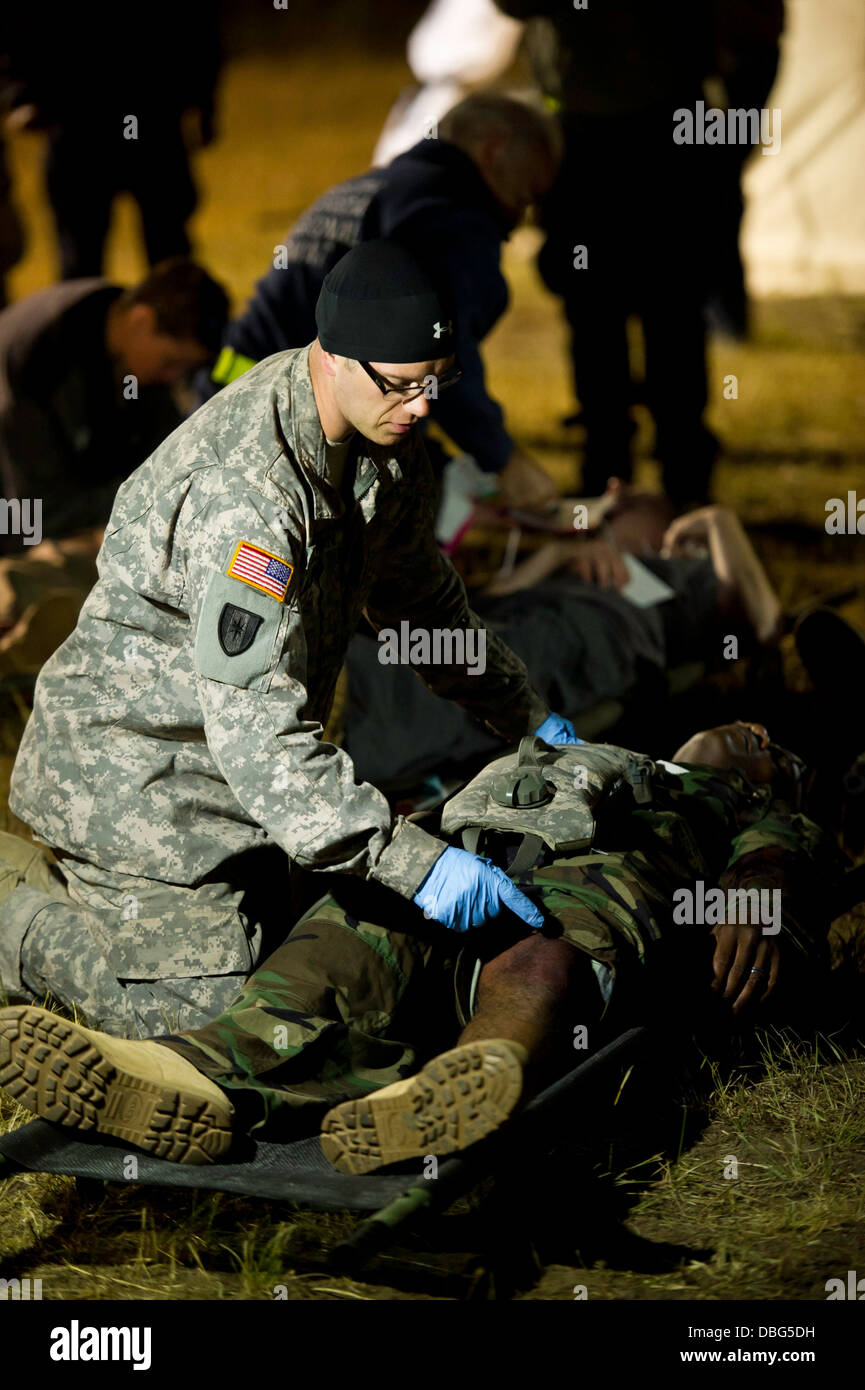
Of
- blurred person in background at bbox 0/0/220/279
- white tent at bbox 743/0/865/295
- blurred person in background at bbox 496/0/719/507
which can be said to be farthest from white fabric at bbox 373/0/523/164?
white tent at bbox 743/0/865/295

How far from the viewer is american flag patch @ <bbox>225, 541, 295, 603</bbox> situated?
269 centimetres

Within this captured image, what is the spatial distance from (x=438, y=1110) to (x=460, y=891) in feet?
1.33

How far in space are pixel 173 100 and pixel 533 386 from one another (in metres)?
3.07

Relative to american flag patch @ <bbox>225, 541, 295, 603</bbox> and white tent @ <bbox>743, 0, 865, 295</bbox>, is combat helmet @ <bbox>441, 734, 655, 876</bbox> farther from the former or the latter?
white tent @ <bbox>743, 0, 865, 295</bbox>

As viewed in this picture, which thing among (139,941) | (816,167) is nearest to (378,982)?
(139,941)

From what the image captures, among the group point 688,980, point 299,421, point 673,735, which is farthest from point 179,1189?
point 673,735

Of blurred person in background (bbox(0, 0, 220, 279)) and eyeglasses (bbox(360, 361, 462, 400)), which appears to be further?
blurred person in background (bbox(0, 0, 220, 279))

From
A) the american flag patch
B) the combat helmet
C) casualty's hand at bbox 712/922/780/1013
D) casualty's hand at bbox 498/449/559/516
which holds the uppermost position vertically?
casualty's hand at bbox 498/449/559/516

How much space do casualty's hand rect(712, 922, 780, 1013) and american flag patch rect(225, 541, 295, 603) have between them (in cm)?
112

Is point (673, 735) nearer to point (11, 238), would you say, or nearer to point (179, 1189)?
point (179, 1189)

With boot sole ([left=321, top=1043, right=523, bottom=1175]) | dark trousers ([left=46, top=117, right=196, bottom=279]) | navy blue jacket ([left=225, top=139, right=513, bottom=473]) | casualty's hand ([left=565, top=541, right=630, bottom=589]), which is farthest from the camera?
dark trousers ([left=46, top=117, right=196, bottom=279])

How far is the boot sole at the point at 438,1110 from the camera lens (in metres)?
2.33

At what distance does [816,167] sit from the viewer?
1120 centimetres

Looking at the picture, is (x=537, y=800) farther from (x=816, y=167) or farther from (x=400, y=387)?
(x=816, y=167)
